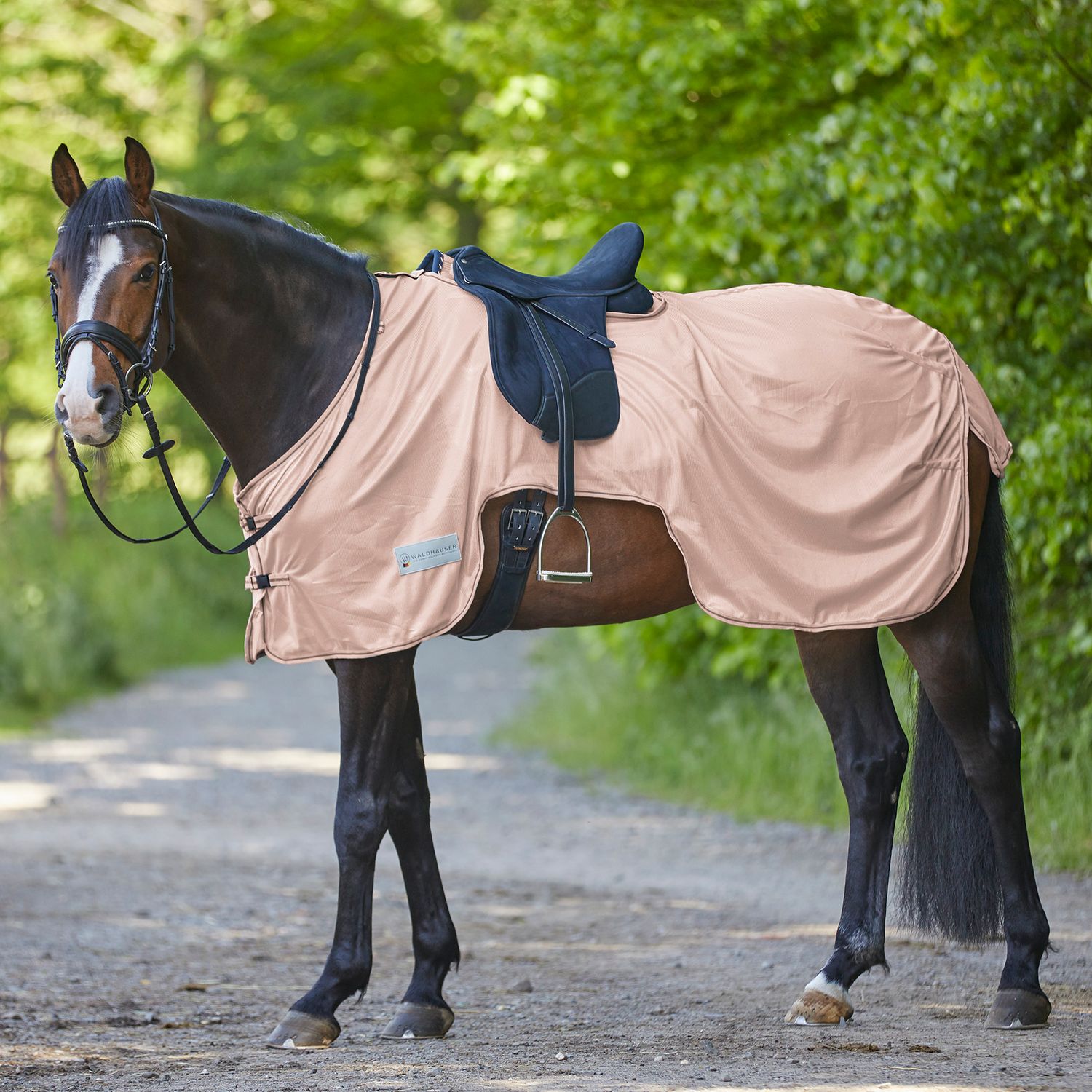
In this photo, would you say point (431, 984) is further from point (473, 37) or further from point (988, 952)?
point (473, 37)

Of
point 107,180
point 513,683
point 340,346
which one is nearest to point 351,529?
point 340,346

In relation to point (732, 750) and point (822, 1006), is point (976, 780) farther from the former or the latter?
point (732, 750)

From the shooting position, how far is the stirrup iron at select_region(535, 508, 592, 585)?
12.5 feet

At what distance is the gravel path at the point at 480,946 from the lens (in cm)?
347

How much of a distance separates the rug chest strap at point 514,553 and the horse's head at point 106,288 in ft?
3.26

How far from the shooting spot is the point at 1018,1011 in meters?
3.79

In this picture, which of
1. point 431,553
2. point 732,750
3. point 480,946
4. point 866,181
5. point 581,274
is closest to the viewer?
point 431,553

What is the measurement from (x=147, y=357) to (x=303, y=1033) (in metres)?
1.78

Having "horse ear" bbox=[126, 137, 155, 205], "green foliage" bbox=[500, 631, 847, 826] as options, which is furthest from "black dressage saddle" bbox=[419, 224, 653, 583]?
"green foliage" bbox=[500, 631, 847, 826]

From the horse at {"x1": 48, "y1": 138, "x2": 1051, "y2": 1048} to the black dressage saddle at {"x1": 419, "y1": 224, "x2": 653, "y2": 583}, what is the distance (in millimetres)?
227

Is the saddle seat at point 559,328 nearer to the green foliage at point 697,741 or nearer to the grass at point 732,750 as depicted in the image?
the grass at point 732,750

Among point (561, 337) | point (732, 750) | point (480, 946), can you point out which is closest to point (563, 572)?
point (561, 337)

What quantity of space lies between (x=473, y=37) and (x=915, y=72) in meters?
3.93

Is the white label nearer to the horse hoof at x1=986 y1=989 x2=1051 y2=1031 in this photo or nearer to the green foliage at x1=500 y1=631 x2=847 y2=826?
the horse hoof at x1=986 y1=989 x2=1051 y2=1031
